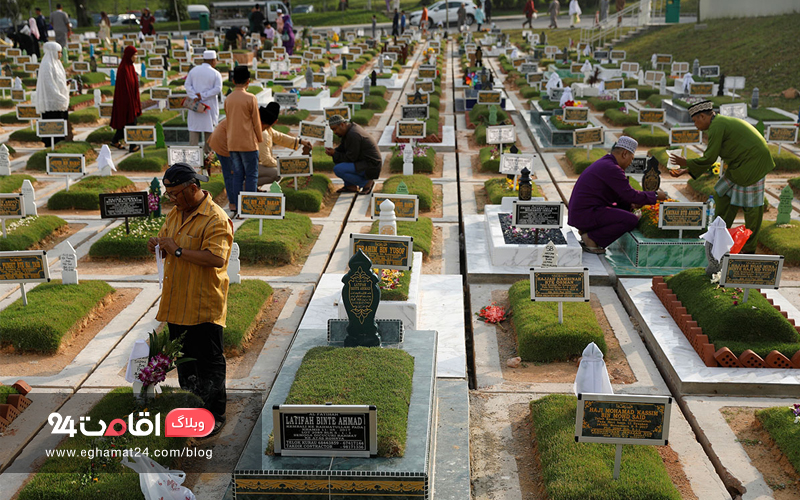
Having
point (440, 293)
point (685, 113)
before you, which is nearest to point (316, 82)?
point (685, 113)

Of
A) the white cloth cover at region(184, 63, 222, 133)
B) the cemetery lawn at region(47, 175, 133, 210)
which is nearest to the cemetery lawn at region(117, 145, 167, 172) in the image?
the white cloth cover at region(184, 63, 222, 133)

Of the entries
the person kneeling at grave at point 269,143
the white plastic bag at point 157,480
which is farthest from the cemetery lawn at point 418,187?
the white plastic bag at point 157,480

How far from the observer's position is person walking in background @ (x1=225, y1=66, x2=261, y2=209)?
11.1 meters

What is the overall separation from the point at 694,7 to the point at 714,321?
4672 cm

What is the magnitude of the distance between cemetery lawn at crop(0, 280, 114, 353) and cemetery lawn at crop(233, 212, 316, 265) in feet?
6.10

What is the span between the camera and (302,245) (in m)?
11.1

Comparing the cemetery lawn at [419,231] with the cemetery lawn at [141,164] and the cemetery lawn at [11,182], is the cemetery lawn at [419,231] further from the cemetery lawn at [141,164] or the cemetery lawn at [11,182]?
the cemetery lawn at [11,182]

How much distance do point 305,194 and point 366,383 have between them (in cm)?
732

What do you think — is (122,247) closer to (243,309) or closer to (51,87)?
(243,309)

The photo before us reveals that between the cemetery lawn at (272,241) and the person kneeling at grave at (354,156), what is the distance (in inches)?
91.1

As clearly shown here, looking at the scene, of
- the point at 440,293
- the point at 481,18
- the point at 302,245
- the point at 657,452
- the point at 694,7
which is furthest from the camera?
the point at 481,18

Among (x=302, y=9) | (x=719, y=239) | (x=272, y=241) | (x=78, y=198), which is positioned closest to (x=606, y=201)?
(x=719, y=239)

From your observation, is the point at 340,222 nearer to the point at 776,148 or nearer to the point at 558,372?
the point at 558,372

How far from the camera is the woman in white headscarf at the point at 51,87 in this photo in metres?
15.7
